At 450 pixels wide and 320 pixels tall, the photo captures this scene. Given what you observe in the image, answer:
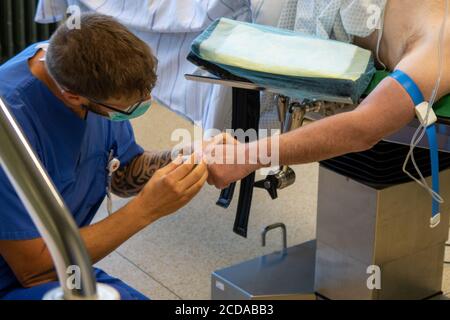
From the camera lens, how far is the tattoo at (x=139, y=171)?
5.50ft

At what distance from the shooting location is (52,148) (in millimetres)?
1422

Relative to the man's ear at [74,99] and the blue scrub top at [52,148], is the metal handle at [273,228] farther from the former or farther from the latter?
the man's ear at [74,99]

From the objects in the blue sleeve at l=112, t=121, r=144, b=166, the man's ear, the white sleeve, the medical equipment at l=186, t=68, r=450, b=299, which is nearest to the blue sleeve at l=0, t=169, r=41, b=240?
the man's ear

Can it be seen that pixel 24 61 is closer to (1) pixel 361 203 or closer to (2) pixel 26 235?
(2) pixel 26 235

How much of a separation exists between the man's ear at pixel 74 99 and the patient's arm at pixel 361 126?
28 centimetres

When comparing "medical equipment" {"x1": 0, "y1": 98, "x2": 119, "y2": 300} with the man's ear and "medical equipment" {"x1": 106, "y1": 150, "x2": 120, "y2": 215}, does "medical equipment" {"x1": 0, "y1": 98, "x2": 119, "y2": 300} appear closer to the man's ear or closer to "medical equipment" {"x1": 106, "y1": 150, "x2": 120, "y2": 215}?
the man's ear

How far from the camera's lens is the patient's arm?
1.41 meters

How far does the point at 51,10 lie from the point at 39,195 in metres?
2.00

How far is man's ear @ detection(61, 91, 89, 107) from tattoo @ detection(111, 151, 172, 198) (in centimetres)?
29

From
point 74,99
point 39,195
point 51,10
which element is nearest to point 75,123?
point 74,99

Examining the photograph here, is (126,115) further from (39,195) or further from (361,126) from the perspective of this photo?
(39,195)

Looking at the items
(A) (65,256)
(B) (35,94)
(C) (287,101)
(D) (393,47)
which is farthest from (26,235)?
(D) (393,47)

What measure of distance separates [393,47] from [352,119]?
0.26m

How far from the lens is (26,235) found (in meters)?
1.33
